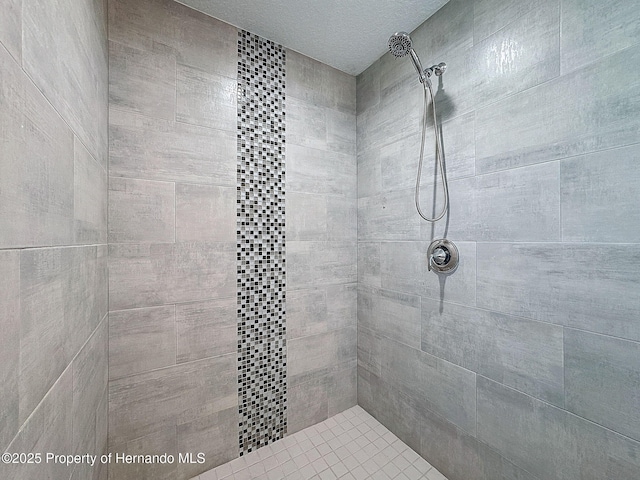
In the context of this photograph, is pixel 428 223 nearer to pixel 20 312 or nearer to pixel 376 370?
pixel 376 370

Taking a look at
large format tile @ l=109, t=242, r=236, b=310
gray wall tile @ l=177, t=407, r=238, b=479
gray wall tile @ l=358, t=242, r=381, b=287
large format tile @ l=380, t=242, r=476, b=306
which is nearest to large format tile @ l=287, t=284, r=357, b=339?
gray wall tile @ l=358, t=242, r=381, b=287

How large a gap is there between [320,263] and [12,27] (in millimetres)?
1496

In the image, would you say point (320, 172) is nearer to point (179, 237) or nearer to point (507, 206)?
point (179, 237)

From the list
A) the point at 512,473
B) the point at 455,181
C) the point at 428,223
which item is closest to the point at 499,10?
the point at 455,181

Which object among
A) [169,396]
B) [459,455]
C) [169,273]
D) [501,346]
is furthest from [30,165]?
[459,455]

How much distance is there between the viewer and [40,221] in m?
0.55

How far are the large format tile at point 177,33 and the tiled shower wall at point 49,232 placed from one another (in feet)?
0.80

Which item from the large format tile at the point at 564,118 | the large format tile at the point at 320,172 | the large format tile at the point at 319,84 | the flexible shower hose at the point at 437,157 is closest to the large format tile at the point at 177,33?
the large format tile at the point at 319,84

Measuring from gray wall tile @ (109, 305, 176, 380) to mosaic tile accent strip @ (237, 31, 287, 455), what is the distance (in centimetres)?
34

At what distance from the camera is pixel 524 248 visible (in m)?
1.06

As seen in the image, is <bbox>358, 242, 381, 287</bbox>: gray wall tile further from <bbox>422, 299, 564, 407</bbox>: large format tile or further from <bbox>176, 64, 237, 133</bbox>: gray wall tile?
<bbox>176, 64, 237, 133</bbox>: gray wall tile

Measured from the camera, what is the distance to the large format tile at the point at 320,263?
1.66m

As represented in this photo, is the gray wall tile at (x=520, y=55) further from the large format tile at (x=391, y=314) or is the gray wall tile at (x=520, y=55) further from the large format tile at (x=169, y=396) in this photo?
the large format tile at (x=169, y=396)

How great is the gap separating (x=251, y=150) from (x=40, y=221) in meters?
1.09
